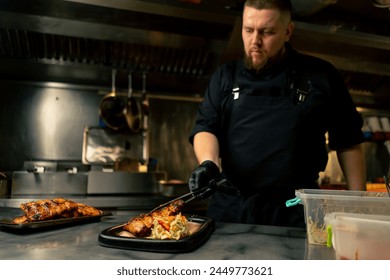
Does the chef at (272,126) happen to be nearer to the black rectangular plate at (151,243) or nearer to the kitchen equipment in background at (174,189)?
the black rectangular plate at (151,243)

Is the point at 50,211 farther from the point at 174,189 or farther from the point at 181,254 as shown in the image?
the point at 174,189

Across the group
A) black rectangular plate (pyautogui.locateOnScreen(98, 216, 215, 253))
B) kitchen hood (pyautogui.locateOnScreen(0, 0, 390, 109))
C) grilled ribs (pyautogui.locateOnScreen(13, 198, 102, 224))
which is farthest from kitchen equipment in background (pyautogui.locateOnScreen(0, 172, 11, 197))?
black rectangular plate (pyautogui.locateOnScreen(98, 216, 215, 253))

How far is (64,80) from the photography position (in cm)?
299

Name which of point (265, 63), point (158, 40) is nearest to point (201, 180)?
point (265, 63)

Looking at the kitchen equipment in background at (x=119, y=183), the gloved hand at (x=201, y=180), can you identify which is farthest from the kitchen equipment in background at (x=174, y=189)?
the gloved hand at (x=201, y=180)

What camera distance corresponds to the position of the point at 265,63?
4.93 feet

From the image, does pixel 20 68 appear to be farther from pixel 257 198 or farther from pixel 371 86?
pixel 371 86

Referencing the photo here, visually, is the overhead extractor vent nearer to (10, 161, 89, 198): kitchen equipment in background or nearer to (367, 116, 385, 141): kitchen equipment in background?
(10, 161, 89, 198): kitchen equipment in background

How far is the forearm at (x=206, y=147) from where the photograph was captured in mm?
1406

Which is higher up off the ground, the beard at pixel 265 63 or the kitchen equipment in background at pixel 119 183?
the beard at pixel 265 63

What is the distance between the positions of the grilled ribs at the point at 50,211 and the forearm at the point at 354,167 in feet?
3.57

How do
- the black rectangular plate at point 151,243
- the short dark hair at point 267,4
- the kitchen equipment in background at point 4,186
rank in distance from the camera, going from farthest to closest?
the kitchen equipment in background at point 4,186
the short dark hair at point 267,4
the black rectangular plate at point 151,243

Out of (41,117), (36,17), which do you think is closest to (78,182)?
(41,117)
